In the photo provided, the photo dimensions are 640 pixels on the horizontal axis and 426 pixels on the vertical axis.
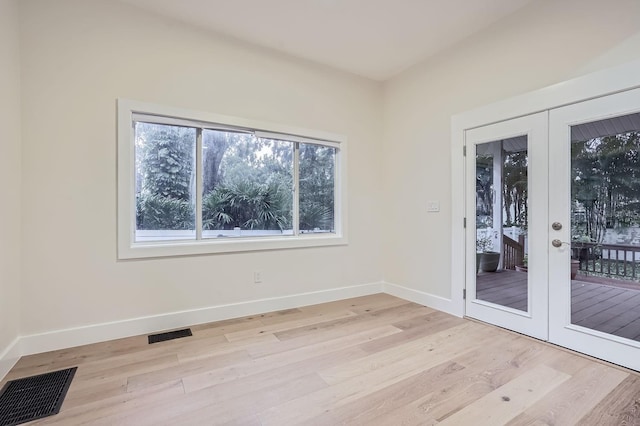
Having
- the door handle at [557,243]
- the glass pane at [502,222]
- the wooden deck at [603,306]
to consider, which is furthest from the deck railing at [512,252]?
the door handle at [557,243]

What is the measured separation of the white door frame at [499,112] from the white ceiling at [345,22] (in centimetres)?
87

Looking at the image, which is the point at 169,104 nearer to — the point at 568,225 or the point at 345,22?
the point at 345,22

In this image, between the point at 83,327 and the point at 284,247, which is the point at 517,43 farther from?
the point at 83,327

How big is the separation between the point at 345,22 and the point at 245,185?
2.01m

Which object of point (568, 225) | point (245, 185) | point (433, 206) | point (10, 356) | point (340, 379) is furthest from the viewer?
point (433, 206)

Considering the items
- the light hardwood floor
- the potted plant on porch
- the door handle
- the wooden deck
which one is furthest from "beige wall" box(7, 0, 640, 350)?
the wooden deck

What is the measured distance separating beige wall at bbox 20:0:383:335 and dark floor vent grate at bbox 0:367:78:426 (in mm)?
582

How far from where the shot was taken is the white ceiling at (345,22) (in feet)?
9.08

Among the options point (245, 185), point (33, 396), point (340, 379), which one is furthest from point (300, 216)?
point (33, 396)

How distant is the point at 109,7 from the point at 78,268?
234 cm

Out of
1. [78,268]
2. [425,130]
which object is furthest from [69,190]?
[425,130]

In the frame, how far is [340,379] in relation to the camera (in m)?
2.10

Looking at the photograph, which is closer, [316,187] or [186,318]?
[186,318]

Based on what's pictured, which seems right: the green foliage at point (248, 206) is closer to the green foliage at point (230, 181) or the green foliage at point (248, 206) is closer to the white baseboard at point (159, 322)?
the green foliage at point (230, 181)
